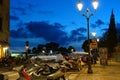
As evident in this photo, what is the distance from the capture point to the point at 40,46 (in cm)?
15038

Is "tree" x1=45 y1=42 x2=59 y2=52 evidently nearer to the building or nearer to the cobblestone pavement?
the building

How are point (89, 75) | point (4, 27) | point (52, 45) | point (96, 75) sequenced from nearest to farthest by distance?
point (96, 75), point (89, 75), point (4, 27), point (52, 45)

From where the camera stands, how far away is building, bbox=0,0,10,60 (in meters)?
53.4

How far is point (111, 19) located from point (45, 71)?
390ft

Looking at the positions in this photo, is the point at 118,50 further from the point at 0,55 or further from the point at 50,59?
the point at 50,59

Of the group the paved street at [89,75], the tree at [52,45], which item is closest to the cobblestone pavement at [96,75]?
the paved street at [89,75]

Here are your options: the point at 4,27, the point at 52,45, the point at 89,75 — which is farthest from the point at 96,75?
the point at 52,45

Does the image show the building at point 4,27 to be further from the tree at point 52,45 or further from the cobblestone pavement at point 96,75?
the tree at point 52,45

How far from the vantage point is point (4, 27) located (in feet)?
179

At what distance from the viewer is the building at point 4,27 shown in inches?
2103

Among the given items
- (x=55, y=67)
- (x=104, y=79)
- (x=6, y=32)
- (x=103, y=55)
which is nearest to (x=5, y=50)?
(x=6, y=32)

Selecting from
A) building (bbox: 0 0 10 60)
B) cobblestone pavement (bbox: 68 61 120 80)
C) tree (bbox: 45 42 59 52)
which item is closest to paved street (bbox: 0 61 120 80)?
cobblestone pavement (bbox: 68 61 120 80)

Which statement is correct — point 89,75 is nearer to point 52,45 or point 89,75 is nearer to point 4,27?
point 4,27

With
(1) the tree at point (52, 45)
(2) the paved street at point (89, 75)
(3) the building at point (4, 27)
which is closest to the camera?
(2) the paved street at point (89, 75)
